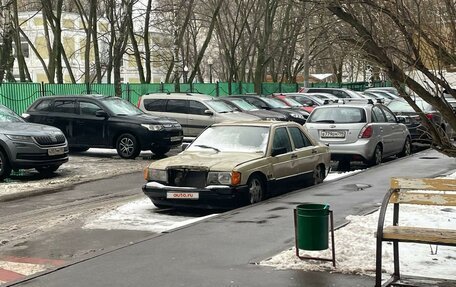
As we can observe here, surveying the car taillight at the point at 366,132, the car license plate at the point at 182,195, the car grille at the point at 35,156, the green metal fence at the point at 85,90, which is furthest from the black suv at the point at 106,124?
the car license plate at the point at 182,195

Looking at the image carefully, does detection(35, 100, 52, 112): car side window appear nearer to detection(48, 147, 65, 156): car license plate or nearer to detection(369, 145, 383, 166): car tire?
detection(48, 147, 65, 156): car license plate

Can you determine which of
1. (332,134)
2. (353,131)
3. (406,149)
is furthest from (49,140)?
(406,149)

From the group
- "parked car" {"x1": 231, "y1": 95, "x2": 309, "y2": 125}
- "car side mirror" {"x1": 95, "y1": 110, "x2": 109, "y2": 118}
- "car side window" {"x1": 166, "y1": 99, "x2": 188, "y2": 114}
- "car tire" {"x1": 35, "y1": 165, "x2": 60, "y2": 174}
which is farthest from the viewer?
"parked car" {"x1": 231, "y1": 95, "x2": 309, "y2": 125}

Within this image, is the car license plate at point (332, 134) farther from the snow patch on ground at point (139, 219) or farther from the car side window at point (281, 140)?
the snow patch on ground at point (139, 219)

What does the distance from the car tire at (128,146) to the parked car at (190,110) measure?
139 inches

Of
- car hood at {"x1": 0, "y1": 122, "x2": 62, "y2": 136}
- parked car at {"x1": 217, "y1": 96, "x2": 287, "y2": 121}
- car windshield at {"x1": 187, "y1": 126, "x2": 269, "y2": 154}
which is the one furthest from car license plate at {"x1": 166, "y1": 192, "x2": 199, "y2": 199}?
parked car at {"x1": 217, "y1": 96, "x2": 287, "y2": 121}

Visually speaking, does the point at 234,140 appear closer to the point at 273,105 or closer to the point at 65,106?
the point at 65,106

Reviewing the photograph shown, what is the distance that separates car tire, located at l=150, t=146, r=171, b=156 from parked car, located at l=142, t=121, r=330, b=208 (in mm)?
5951

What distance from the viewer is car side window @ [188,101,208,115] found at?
2027cm

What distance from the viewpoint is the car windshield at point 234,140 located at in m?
10.4

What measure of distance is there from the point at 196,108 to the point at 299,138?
9.14 meters

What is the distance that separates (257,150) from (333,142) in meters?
4.86

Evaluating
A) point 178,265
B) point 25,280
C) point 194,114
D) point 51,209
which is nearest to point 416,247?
point 178,265

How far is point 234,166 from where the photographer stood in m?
9.38
